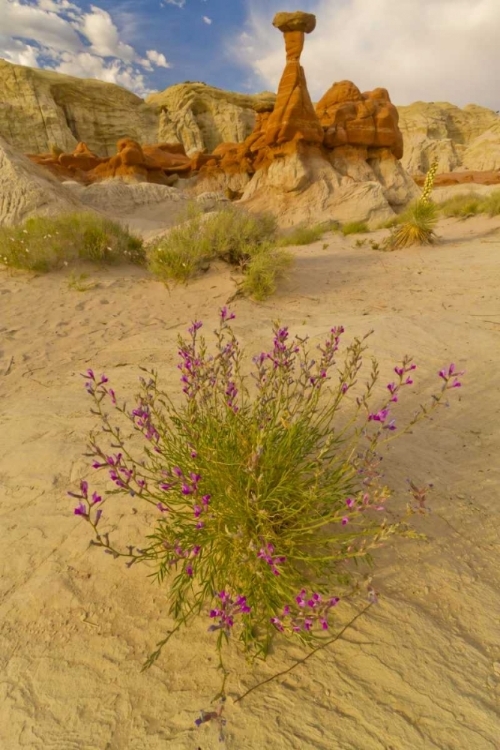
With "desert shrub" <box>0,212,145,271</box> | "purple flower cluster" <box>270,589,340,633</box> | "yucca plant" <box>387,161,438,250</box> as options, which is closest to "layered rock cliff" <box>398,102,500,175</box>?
"yucca plant" <box>387,161,438,250</box>

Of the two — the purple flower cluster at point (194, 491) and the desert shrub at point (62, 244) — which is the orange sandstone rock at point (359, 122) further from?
the purple flower cluster at point (194, 491)

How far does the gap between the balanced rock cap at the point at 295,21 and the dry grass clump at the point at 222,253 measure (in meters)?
14.2

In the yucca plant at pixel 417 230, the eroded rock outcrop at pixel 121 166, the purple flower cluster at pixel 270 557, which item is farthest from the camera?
the eroded rock outcrop at pixel 121 166

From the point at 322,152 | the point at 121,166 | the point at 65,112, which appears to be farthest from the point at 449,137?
the point at 121,166

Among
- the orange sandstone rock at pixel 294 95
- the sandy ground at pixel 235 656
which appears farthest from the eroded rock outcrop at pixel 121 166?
the sandy ground at pixel 235 656

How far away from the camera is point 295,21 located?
15.6m

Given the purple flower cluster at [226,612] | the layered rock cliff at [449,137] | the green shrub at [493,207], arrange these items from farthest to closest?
the layered rock cliff at [449,137] < the green shrub at [493,207] < the purple flower cluster at [226,612]

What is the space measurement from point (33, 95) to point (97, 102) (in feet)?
16.7

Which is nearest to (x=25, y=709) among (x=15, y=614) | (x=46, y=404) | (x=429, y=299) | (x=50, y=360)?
→ (x=15, y=614)

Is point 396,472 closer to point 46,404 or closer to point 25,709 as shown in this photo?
point 25,709

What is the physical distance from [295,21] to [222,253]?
15282 millimetres

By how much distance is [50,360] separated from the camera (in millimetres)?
4195

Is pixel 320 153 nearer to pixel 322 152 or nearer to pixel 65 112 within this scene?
pixel 322 152

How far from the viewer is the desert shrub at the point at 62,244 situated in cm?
652
